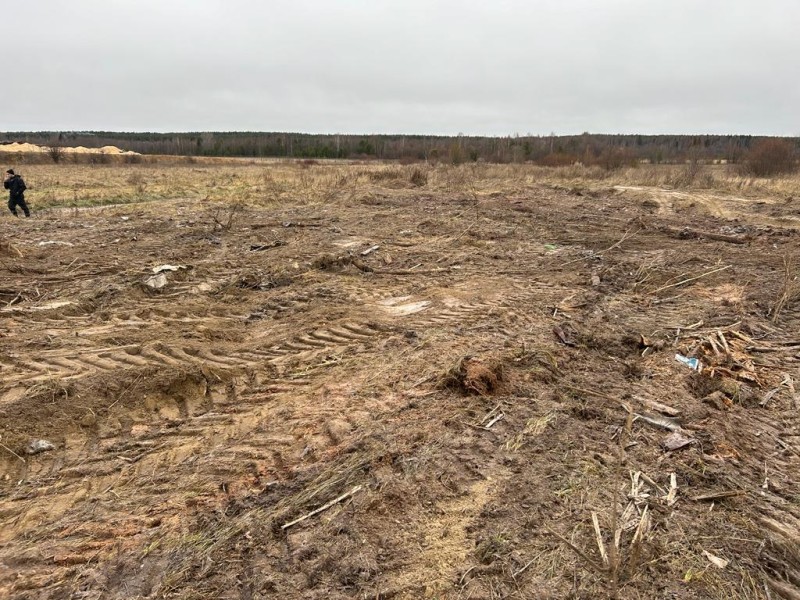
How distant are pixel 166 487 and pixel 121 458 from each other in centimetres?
63

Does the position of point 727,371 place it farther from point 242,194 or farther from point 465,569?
point 242,194

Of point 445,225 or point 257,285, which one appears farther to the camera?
point 445,225

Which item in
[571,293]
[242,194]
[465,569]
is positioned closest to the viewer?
[465,569]

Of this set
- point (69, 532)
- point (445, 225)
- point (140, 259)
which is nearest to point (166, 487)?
point (69, 532)

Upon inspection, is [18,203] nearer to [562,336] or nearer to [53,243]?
[53,243]

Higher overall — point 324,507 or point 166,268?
point 166,268

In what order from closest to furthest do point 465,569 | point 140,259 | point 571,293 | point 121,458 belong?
point 465,569 < point 121,458 < point 571,293 < point 140,259

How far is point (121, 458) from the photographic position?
3635 millimetres

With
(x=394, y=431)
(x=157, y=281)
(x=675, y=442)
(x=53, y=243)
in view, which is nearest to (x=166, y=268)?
(x=157, y=281)

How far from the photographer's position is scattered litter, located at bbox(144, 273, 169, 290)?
7204 mm

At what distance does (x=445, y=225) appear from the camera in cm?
1284

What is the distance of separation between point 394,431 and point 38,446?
2.69m

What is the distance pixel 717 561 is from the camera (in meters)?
2.57

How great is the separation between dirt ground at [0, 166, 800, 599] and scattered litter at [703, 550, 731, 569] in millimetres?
24
